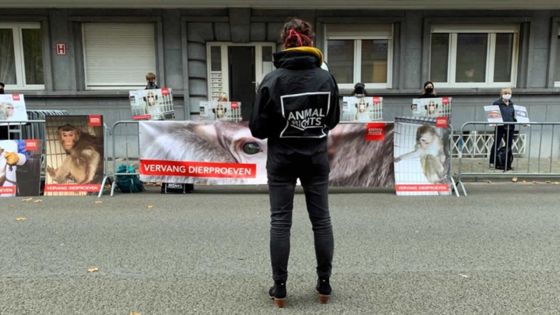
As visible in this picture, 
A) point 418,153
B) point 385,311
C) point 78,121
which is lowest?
point 385,311

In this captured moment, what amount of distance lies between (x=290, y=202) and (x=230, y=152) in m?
4.42

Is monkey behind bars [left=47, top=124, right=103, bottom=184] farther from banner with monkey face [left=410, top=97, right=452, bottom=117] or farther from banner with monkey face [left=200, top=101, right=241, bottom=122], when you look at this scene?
banner with monkey face [left=410, top=97, right=452, bottom=117]

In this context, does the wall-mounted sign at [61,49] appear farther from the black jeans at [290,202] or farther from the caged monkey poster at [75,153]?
the black jeans at [290,202]

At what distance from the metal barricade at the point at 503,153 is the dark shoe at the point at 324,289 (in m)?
4.89

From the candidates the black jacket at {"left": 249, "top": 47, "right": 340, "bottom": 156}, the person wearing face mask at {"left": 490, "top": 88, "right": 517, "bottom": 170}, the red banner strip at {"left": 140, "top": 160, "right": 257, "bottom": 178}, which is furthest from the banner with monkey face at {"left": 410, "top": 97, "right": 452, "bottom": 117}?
the black jacket at {"left": 249, "top": 47, "right": 340, "bottom": 156}

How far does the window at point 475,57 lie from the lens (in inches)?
495

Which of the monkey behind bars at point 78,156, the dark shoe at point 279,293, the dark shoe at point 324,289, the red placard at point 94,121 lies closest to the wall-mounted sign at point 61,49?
the monkey behind bars at point 78,156

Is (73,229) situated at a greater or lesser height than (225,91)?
lesser

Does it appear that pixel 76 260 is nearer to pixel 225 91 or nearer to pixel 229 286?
pixel 229 286

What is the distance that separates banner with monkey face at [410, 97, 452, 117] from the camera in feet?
34.3

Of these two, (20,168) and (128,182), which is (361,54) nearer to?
(128,182)

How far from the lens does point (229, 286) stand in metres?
3.99

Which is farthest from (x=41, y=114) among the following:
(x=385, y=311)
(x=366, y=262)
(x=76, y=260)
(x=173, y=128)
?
(x=385, y=311)

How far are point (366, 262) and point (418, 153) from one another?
3659 millimetres
